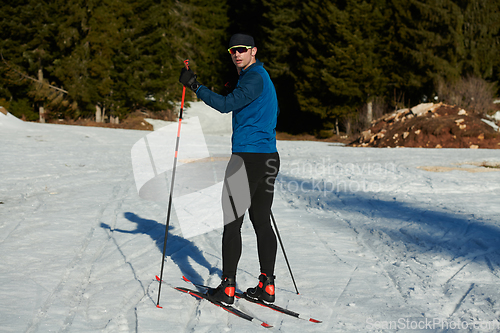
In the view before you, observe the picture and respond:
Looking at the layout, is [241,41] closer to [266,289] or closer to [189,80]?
[189,80]

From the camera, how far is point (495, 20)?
Answer: 27.3 meters

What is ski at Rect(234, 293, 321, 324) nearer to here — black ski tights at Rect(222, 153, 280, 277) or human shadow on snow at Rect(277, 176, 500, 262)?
black ski tights at Rect(222, 153, 280, 277)

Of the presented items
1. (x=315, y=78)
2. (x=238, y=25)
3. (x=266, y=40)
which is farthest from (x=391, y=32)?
(x=238, y=25)

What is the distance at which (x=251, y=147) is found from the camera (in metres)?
3.08

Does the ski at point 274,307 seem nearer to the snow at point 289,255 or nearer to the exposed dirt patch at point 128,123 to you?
the snow at point 289,255

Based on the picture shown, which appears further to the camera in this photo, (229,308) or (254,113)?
(229,308)

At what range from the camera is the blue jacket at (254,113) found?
2982 millimetres

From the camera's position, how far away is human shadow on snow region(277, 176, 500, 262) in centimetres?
453

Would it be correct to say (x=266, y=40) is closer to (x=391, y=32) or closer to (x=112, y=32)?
(x=391, y=32)

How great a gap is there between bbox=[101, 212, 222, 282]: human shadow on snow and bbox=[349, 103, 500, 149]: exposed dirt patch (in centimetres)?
1191

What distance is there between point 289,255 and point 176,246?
3.96 feet

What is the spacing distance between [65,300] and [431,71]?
27.8 meters

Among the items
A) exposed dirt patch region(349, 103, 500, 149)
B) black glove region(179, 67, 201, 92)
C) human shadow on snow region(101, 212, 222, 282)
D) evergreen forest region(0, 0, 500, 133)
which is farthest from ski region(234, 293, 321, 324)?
evergreen forest region(0, 0, 500, 133)

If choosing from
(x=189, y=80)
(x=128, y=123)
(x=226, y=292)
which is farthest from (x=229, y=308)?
(x=128, y=123)
